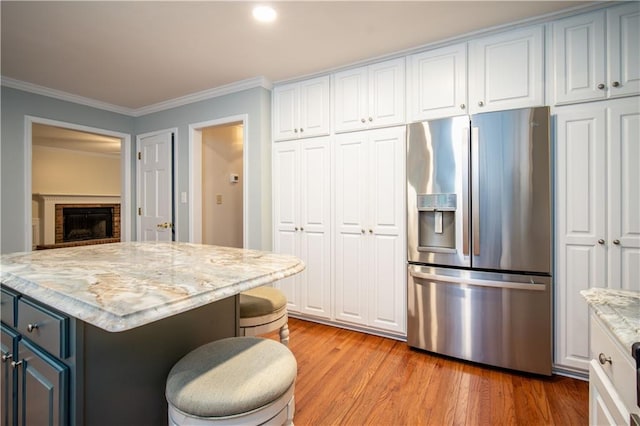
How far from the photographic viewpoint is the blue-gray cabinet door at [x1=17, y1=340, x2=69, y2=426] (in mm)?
913

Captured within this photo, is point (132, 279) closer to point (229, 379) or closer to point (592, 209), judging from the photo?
point (229, 379)

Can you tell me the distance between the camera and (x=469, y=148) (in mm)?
2121

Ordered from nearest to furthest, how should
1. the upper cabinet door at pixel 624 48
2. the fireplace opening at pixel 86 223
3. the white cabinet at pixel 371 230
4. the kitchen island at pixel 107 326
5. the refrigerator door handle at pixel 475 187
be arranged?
the kitchen island at pixel 107 326 → the upper cabinet door at pixel 624 48 → the refrigerator door handle at pixel 475 187 → the white cabinet at pixel 371 230 → the fireplace opening at pixel 86 223

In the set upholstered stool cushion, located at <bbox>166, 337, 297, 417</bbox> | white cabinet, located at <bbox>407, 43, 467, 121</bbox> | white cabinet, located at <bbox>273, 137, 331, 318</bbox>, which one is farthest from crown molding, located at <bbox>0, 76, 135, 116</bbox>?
upholstered stool cushion, located at <bbox>166, 337, 297, 417</bbox>

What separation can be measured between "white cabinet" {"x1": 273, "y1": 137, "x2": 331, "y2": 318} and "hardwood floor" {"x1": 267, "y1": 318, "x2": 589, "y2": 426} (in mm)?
593

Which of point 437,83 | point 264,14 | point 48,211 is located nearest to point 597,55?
point 437,83

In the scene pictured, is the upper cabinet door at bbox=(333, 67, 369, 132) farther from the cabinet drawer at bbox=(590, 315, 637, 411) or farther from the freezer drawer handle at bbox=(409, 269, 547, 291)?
the cabinet drawer at bbox=(590, 315, 637, 411)

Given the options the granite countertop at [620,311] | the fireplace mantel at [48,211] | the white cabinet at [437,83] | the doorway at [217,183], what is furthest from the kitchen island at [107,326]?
the fireplace mantel at [48,211]

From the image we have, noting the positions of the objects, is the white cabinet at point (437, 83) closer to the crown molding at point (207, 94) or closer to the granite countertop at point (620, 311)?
the crown molding at point (207, 94)

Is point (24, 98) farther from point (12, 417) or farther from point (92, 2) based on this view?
point (12, 417)

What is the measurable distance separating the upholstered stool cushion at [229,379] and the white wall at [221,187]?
9.60 feet

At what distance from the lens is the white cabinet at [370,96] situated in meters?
2.50

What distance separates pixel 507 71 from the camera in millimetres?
2121

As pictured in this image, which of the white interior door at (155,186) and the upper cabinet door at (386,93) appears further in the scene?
the white interior door at (155,186)
